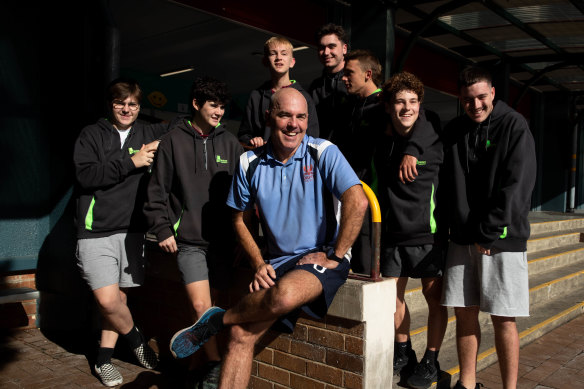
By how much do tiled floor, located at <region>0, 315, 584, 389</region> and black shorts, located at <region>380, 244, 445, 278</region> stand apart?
1209 millimetres

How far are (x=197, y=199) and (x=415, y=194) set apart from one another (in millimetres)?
1368

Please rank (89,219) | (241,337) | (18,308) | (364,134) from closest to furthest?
1. (241,337)
2. (364,134)
3. (89,219)
4. (18,308)

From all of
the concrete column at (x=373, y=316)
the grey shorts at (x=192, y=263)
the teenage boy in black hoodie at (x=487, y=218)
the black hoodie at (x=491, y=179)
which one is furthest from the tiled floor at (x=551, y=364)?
the grey shorts at (x=192, y=263)

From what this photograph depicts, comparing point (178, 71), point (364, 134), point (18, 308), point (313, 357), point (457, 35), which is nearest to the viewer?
point (313, 357)

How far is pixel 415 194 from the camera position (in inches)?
120

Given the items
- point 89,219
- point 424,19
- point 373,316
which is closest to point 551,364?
point 373,316

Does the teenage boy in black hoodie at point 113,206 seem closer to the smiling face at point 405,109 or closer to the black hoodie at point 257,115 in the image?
the black hoodie at point 257,115

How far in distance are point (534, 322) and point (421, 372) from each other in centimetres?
242

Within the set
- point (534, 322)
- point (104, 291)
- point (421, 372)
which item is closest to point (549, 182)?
point (534, 322)

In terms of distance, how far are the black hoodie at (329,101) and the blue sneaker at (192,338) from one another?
1662mm

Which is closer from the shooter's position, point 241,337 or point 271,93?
point 241,337

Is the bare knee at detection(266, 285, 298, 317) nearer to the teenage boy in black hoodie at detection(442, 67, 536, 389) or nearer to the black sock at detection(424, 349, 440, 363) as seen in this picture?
the teenage boy in black hoodie at detection(442, 67, 536, 389)

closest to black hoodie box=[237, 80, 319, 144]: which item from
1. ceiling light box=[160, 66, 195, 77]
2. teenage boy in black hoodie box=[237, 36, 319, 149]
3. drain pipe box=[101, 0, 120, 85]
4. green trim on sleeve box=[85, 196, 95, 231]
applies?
teenage boy in black hoodie box=[237, 36, 319, 149]

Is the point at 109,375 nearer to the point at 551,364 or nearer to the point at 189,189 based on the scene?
the point at 189,189
